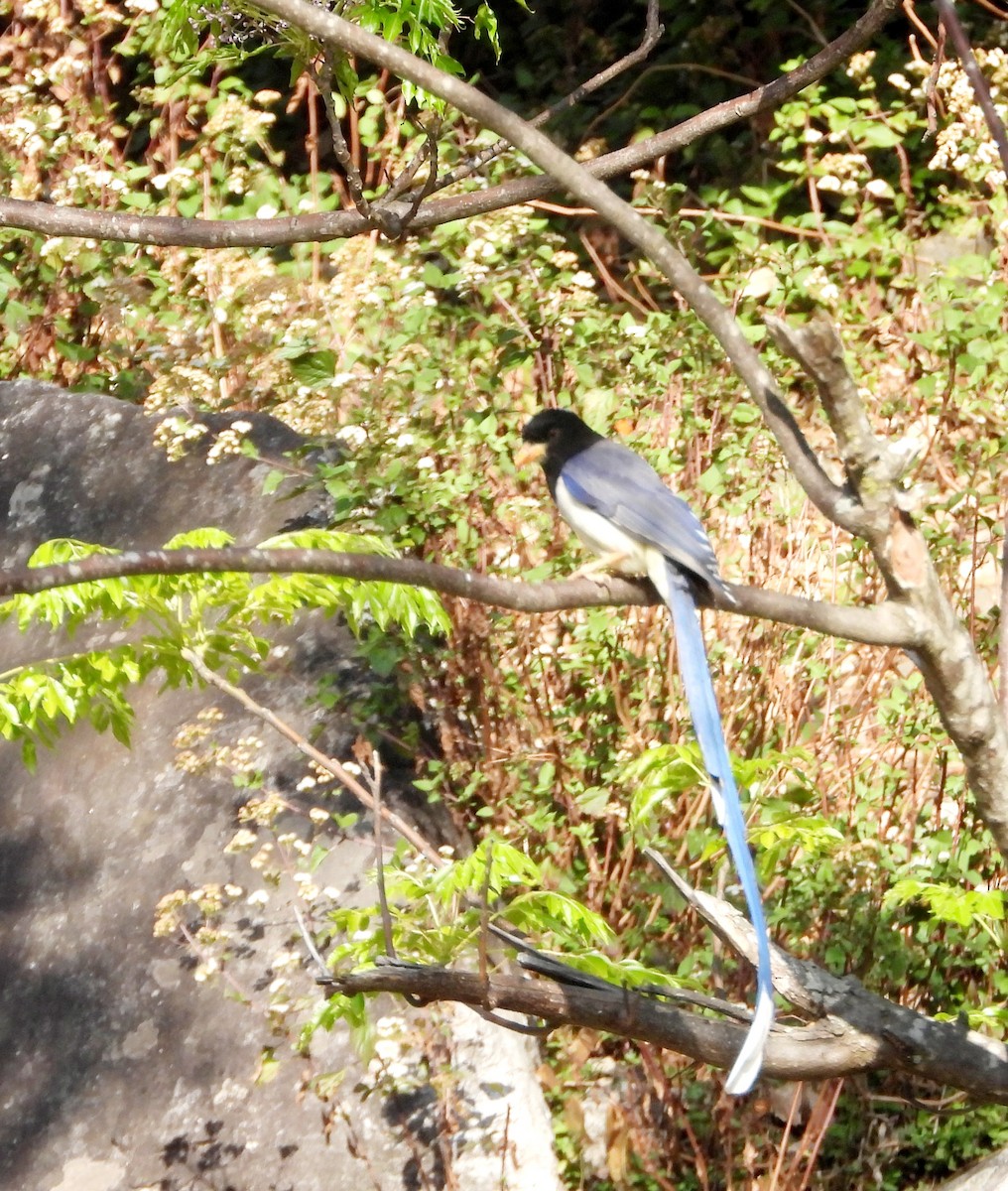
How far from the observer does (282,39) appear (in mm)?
2979

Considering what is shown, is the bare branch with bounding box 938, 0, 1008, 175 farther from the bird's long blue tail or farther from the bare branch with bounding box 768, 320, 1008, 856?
the bird's long blue tail

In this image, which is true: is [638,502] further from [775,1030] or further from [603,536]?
[775,1030]

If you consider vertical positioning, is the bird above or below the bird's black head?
below

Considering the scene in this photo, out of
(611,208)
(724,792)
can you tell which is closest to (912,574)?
(724,792)

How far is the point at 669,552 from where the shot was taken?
A: 3.12 m

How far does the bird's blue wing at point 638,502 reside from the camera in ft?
10.1

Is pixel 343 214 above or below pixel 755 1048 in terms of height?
above

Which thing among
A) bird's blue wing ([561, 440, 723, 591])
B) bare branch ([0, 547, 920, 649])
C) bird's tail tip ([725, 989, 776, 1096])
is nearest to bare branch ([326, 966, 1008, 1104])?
bird's tail tip ([725, 989, 776, 1096])

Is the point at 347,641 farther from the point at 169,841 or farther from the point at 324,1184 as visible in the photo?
the point at 324,1184

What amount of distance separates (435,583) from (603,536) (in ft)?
4.82

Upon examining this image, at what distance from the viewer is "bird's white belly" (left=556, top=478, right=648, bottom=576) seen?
3385 mm

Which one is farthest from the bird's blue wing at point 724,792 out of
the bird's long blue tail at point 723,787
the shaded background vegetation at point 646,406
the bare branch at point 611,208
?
the bare branch at point 611,208

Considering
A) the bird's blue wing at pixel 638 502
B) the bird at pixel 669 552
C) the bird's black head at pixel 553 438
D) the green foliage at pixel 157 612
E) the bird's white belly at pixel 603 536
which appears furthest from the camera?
the bird's black head at pixel 553 438

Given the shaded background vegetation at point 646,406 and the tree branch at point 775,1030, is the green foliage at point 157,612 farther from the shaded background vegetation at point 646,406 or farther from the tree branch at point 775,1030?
the tree branch at point 775,1030
